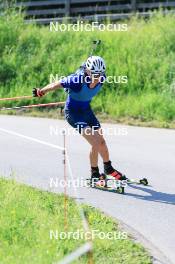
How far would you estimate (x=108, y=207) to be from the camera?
8828 mm

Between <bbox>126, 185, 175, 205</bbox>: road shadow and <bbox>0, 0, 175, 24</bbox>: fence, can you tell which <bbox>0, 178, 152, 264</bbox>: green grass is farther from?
<bbox>0, 0, 175, 24</bbox>: fence

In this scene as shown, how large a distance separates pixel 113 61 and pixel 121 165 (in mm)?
6747

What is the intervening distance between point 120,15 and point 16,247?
14305 millimetres

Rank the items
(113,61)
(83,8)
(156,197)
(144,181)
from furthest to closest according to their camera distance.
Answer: (83,8) < (113,61) < (144,181) < (156,197)

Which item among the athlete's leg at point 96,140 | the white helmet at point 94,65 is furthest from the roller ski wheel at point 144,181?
the white helmet at point 94,65

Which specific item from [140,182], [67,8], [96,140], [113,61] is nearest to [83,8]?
[67,8]

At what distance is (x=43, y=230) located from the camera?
24.5ft

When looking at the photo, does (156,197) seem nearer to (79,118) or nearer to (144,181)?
(144,181)

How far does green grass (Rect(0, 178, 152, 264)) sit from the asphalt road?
377mm

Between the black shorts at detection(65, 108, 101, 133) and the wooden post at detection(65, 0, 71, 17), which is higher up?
the wooden post at detection(65, 0, 71, 17)

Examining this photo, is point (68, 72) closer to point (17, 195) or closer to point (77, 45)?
point (77, 45)

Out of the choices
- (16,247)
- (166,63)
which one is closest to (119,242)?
(16,247)

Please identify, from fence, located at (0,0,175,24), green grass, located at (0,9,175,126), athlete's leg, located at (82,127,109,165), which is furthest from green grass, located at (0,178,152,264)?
fence, located at (0,0,175,24)

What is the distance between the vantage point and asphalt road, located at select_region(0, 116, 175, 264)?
8.30 metres
